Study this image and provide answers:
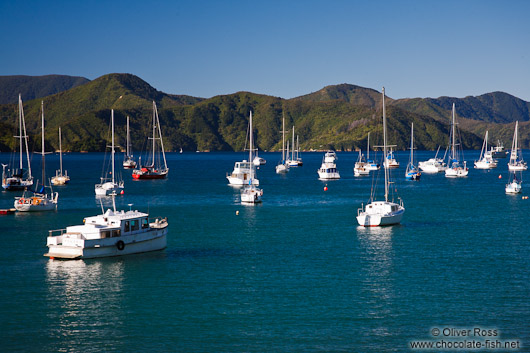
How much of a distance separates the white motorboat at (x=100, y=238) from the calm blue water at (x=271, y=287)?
97 centimetres

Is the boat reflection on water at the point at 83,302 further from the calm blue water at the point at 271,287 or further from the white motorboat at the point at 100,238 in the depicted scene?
the white motorboat at the point at 100,238

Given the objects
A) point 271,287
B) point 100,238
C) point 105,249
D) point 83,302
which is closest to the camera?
point 83,302

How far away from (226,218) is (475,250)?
1427 inches

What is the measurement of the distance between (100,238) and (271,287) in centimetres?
1615

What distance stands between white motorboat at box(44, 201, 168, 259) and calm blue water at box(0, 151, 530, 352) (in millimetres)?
974

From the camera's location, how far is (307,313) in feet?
130

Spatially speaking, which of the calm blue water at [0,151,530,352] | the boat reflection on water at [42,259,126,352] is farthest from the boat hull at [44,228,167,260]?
the calm blue water at [0,151,530,352]

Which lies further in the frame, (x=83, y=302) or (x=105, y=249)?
(x=105, y=249)

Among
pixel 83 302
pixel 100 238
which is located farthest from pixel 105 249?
pixel 83 302

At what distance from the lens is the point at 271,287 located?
46.2 meters

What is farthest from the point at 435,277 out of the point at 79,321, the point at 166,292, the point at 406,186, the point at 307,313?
the point at 406,186

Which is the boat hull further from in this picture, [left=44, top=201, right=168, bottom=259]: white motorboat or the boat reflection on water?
the boat reflection on water

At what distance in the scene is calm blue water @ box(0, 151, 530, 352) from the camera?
117 feet

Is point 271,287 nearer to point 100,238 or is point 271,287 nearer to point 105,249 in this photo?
point 105,249
